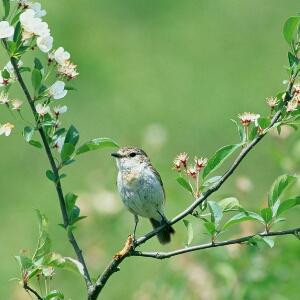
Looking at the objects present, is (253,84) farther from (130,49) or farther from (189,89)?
(130,49)

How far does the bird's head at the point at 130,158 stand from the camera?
531 cm

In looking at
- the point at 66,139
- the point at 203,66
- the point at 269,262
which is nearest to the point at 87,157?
the point at 203,66

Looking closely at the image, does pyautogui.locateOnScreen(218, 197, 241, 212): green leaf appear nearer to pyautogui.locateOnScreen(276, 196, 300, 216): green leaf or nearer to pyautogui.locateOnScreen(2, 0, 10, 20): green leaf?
pyautogui.locateOnScreen(276, 196, 300, 216): green leaf

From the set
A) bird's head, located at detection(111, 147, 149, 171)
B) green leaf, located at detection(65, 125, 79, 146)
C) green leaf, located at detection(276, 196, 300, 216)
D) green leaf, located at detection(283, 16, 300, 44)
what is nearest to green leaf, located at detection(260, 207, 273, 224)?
green leaf, located at detection(276, 196, 300, 216)

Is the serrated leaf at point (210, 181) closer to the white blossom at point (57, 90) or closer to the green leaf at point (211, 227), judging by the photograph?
the green leaf at point (211, 227)

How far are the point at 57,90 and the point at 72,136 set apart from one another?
19cm

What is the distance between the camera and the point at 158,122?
10.7 m

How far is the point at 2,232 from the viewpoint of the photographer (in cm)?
905

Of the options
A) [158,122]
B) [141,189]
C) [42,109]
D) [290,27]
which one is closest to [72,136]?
[42,109]

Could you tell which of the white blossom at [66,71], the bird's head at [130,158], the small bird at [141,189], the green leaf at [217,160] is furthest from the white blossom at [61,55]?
the bird's head at [130,158]

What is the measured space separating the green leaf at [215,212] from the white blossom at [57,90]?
24.3 inches

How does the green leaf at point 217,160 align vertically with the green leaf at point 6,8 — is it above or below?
below

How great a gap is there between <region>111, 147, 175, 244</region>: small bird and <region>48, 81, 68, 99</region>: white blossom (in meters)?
1.92

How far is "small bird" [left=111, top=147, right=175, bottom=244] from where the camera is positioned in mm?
4969
